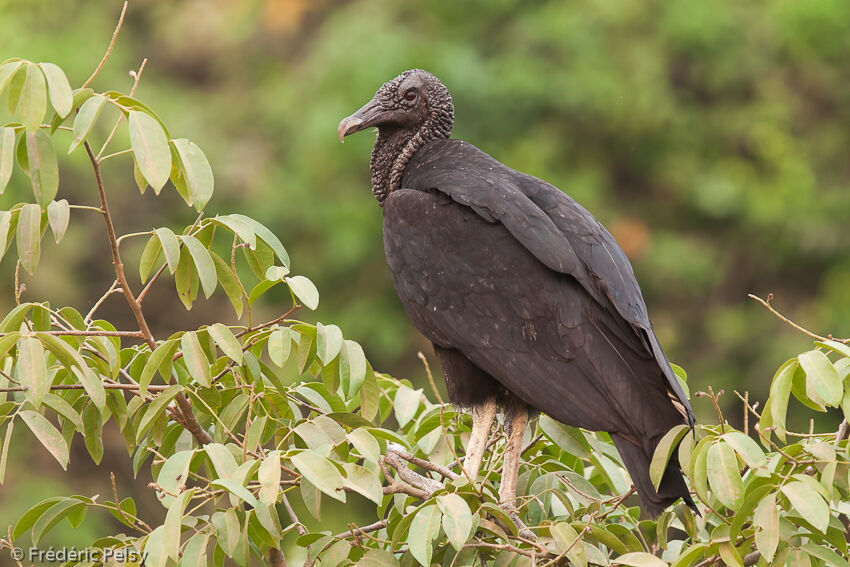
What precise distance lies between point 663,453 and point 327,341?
0.69 metres

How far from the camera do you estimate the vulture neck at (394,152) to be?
2988 millimetres

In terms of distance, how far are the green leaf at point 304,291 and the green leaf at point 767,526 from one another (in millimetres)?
832

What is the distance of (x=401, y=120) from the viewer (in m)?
3.03

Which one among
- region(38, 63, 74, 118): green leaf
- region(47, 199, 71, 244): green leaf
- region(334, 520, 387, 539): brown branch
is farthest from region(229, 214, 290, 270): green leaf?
region(334, 520, 387, 539): brown branch

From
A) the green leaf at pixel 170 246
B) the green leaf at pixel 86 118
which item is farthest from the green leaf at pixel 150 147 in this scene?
the green leaf at pixel 170 246

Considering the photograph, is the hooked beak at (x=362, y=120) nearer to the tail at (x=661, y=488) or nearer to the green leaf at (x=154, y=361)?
the green leaf at (x=154, y=361)

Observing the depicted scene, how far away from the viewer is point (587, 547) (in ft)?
6.15

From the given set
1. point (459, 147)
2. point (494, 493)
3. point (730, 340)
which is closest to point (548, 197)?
point (459, 147)

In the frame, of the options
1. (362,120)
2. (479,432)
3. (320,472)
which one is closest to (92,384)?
(320,472)

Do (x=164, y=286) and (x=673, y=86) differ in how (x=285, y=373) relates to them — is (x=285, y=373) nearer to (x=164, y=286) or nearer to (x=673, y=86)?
(x=164, y=286)

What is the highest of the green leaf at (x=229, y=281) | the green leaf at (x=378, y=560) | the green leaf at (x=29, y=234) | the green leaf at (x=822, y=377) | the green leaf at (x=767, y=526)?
the green leaf at (x=29, y=234)

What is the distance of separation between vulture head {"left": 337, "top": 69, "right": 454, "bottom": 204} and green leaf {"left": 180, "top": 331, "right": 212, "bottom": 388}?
120 cm

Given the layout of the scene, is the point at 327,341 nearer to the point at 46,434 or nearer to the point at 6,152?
the point at 46,434

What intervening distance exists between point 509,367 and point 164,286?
588 cm
